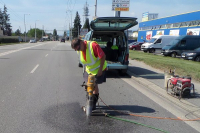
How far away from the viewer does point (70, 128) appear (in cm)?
386

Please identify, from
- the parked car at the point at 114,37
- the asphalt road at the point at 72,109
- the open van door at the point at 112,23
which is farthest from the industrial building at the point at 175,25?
the asphalt road at the point at 72,109

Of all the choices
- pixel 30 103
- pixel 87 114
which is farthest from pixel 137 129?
pixel 30 103

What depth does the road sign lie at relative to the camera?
21.6 meters

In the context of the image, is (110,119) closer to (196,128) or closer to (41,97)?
(196,128)

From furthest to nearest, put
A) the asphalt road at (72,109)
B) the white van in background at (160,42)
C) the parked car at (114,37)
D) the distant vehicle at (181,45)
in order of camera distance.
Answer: the white van in background at (160,42), the distant vehicle at (181,45), the parked car at (114,37), the asphalt road at (72,109)

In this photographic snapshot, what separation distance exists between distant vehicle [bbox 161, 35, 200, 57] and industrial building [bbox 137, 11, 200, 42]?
33.4 ft

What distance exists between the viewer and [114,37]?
10406mm

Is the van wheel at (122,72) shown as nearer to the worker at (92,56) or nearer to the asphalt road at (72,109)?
the asphalt road at (72,109)

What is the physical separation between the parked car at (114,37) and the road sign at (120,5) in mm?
12193

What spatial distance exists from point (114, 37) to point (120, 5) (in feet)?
41.5

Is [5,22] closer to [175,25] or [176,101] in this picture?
[175,25]

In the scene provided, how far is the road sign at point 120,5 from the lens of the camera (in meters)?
21.6

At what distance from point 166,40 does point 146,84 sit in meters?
19.0

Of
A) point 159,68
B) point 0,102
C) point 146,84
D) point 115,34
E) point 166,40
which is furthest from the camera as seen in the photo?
point 166,40
